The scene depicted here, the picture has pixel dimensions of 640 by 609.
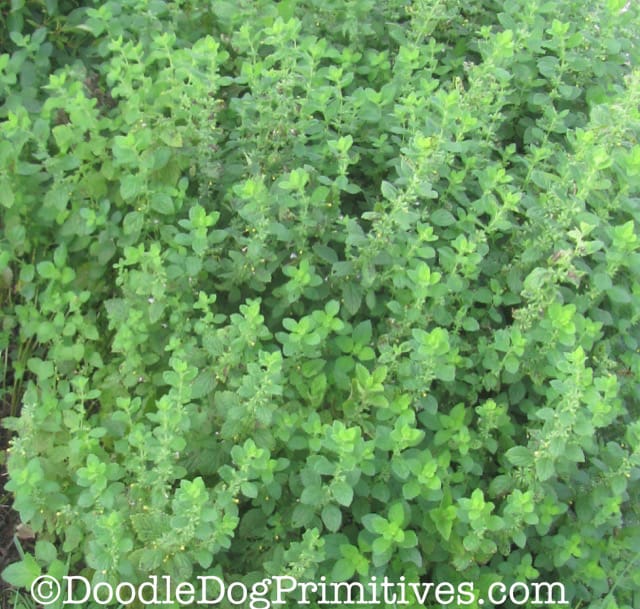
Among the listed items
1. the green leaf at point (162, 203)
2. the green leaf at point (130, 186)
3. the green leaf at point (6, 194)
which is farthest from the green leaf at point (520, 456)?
the green leaf at point (6, 194)

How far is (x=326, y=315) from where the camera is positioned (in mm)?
2785

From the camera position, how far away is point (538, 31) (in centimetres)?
343

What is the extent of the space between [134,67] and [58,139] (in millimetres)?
337

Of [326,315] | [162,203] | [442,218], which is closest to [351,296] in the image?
[326,315]

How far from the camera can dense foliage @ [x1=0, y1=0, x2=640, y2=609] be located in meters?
2.59

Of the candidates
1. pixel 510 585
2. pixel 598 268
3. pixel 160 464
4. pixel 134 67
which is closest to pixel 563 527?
pixel 510 585

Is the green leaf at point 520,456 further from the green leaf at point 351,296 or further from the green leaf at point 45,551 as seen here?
the green leaf at point 45,551

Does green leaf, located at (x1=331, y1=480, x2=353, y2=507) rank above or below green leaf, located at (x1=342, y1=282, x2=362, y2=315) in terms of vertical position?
below

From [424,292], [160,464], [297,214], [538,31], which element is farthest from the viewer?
[538,31]

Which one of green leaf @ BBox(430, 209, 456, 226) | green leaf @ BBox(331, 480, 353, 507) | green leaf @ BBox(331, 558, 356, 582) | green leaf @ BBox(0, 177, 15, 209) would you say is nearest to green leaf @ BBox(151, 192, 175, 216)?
green leaf @ BBox(0, 177, 15, 209)

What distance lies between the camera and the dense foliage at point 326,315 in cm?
259

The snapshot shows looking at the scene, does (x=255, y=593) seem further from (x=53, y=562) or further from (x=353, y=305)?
(x=353, y=305)

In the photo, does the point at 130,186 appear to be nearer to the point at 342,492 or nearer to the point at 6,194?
the point at 6,194

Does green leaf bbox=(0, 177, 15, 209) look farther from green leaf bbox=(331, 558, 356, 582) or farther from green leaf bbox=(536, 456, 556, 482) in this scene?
green leaf bbox=(536, 456, 556, 482)
